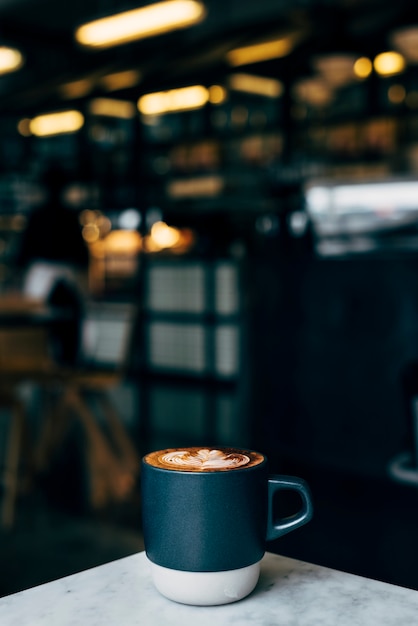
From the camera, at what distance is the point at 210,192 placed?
7691mm

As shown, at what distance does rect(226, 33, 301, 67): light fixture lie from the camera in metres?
6.59

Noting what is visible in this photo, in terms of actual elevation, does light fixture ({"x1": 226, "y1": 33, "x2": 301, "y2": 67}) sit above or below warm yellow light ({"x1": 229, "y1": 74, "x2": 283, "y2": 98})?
above

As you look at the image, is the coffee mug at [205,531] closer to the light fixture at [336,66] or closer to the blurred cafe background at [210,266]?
the blurred cafe background at [210,266]

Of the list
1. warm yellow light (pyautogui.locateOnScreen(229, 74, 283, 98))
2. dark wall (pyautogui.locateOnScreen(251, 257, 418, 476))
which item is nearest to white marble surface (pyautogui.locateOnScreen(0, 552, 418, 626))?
dark wall (pyautogui.locateOnScreen(251, 257, 418, 476))

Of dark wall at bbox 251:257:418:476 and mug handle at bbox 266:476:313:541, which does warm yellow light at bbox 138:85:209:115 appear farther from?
mug handle at bbox 266:476:313:541

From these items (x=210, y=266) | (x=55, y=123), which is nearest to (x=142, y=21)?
(x=210, y=266)

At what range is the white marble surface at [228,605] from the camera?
52 cm

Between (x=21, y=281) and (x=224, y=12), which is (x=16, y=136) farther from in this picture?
(x=21, y=281)

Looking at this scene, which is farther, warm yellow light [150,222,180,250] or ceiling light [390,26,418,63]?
warm yellow light [150,222,180,250]

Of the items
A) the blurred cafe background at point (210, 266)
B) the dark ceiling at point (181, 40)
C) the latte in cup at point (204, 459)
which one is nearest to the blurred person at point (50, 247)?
the blurred cafe background at point (210, 266)

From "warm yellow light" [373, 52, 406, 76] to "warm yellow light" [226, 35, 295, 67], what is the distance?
0.72 m

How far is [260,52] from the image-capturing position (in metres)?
6.96

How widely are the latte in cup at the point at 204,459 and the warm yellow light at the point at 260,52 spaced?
6.35m

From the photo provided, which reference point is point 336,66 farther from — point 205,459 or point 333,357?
point 205,459
